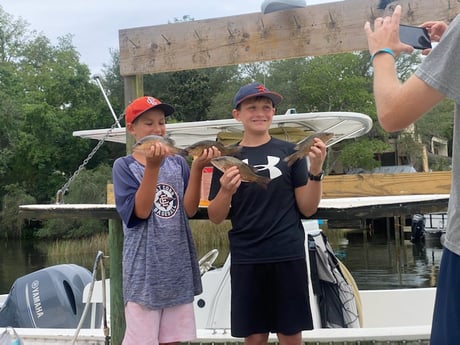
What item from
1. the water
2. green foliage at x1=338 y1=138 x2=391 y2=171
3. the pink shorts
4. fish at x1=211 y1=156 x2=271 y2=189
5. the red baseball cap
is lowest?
the water

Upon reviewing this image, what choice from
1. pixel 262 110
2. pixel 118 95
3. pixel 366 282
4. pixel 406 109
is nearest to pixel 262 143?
pixel 262 110

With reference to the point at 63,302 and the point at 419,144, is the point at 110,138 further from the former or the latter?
the point at 419,144

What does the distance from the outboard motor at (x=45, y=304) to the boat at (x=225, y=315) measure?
0.01m

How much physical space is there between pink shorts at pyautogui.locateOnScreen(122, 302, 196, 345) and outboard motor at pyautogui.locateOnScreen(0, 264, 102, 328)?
8.50ft

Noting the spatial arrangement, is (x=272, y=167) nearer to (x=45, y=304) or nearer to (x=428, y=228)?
(x=45, y=304)

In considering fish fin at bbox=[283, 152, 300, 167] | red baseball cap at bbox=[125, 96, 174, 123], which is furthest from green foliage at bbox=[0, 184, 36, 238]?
fish fin at bbox=[283, 152, 300, 167]

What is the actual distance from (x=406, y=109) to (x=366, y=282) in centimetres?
1724

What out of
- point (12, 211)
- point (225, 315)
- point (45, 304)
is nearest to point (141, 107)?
point (225, 315)

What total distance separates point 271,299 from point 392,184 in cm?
123

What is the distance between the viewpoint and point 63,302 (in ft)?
17.6

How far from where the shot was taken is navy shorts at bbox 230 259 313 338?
2.89 meters

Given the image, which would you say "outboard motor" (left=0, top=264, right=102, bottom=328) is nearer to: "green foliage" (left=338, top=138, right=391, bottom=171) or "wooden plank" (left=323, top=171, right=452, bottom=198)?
"wooden plank" (left=323, top=171, right=452, bottom=198)

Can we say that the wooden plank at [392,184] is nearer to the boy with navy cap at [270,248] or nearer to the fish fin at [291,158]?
the boy with navy cap at [270,248]

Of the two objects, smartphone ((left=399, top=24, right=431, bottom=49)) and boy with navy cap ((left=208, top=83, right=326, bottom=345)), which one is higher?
smartphone ((left=399, top=24, right=431, bottom=49))
